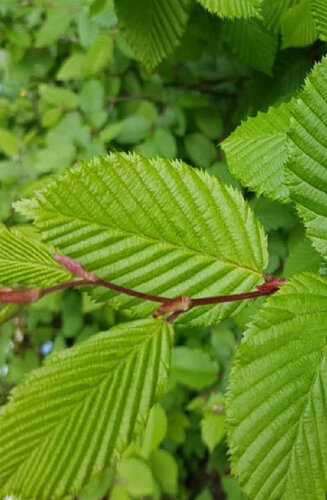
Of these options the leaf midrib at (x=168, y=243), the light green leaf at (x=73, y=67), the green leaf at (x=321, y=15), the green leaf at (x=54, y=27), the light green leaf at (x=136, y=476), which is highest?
the green leaf at (x=54, y=27)

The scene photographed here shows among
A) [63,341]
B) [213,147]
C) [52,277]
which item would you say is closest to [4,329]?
[63,341]

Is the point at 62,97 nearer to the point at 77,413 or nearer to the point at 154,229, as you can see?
the point at 154,229

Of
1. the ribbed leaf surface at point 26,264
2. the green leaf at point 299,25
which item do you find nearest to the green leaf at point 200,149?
the green leaf at point 299,25

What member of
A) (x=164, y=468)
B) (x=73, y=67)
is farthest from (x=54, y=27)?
(x=164, y=468)

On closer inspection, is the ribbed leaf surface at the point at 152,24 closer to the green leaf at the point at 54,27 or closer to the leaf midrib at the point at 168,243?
the leaf midrib at the point at 168,243

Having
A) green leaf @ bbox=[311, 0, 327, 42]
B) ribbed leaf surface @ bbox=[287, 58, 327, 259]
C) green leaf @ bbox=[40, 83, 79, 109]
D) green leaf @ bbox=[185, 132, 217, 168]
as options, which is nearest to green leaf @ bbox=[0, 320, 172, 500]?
ribbed leaf surface @ bbox=[287, 58, 327, 259]

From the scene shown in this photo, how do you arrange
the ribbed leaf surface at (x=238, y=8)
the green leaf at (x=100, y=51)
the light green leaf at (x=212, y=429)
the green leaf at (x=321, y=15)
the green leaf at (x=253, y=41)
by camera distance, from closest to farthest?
the green leaf at (x=321, y=15)
the ribbed leaf surface at (x=238, y=8)
the green leaf at (x=253, y=41)
the light green leaf at (x=212, y=429)
the green leaf at (x=100, y=51)

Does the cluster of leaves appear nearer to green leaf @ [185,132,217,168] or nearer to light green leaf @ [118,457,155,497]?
green leaf @ [185,132,217,168]
